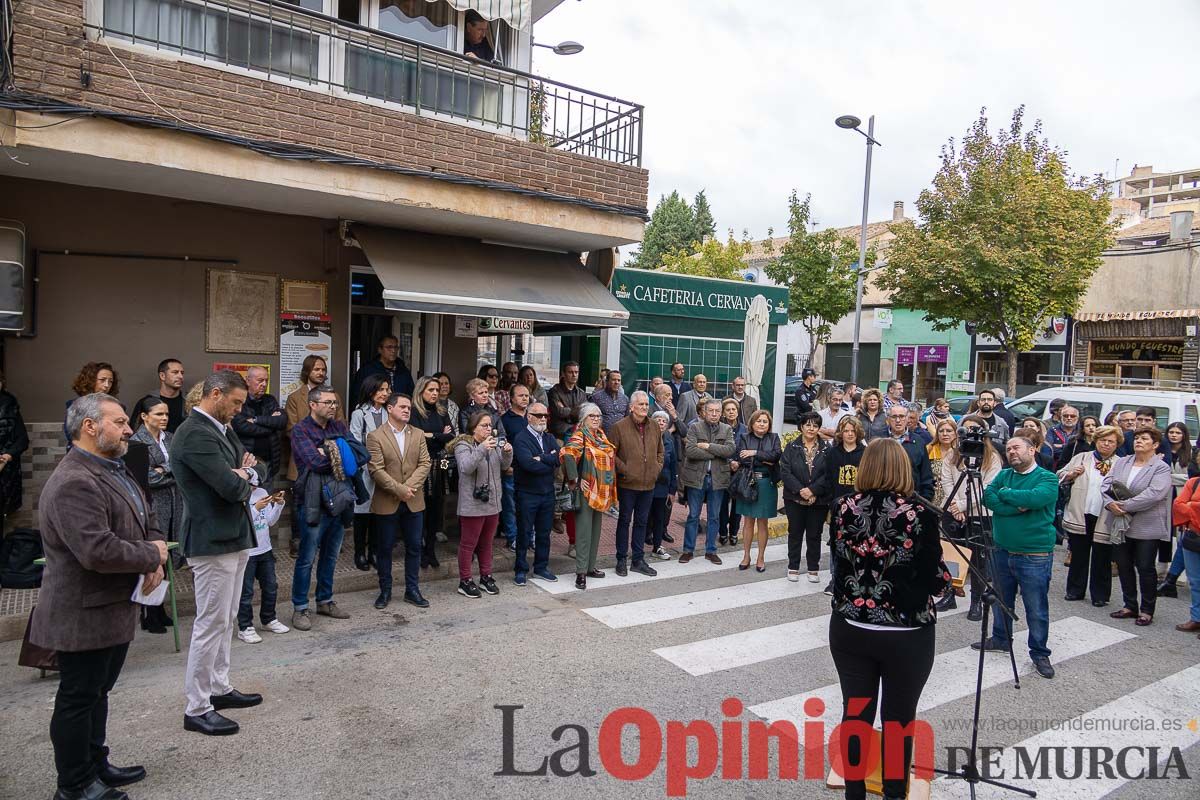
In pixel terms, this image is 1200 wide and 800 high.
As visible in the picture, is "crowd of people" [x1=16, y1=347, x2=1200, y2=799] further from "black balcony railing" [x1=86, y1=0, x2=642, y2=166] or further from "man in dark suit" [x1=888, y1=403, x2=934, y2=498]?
"black balcony railing" [x1=86, y1=0, x2=642, y2=166]

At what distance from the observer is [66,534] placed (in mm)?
3406

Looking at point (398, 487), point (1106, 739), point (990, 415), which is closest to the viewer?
point (1106, 739)

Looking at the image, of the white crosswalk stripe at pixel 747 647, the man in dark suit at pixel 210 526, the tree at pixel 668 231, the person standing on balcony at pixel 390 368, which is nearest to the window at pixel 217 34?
the person standing on balcony at pixel 390 368

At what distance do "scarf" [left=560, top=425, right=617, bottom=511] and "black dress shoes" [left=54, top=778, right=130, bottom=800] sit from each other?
177 inches

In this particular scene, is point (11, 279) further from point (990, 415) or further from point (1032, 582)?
point (990, 415)

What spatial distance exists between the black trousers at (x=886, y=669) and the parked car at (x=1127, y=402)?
9.45 metres

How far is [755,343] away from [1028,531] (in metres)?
7.18

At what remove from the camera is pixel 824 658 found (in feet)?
18.9

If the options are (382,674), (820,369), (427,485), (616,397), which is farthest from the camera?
(820,369)

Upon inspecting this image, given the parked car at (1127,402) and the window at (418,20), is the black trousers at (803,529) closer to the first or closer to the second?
the parked car at (1127,402)

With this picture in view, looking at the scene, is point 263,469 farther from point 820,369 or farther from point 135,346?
point 820,369

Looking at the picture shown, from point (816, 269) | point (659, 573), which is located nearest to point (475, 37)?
point (659, 573)

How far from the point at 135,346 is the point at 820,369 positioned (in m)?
33.8

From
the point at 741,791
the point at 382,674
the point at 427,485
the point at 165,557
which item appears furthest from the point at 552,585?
the point at 165,557
